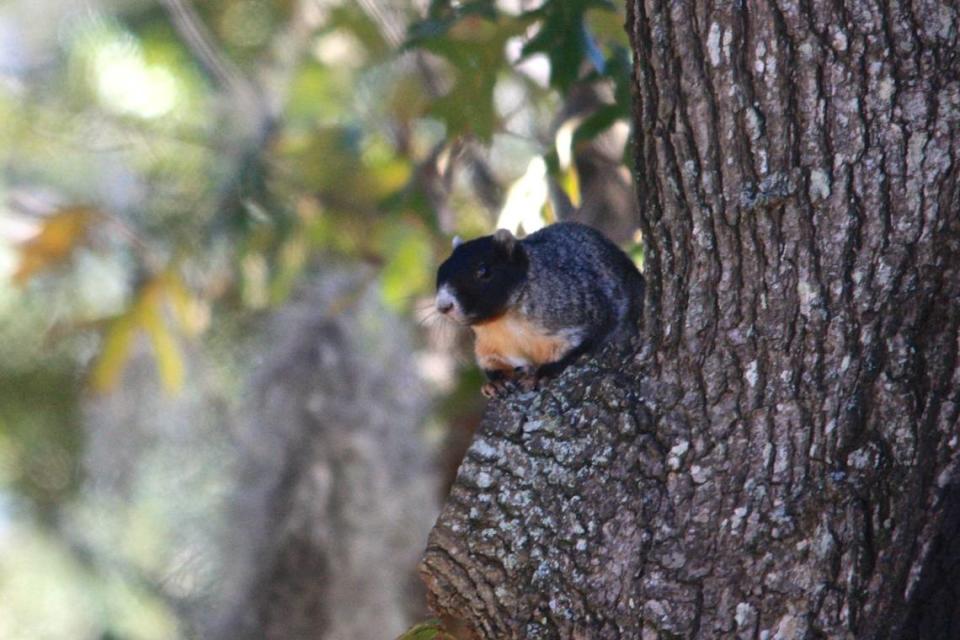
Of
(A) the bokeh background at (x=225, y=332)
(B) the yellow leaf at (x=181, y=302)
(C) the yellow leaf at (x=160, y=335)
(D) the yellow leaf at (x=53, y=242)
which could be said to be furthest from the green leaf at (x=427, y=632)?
(D) the yellow leaf at (x=53, y=242)

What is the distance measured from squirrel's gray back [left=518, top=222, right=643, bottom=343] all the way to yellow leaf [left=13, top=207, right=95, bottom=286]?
304 cm

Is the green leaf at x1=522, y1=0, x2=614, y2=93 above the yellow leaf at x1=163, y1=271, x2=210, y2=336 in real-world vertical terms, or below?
below

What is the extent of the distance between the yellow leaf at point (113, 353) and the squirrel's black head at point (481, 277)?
2.63m

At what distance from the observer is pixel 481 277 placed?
364cm

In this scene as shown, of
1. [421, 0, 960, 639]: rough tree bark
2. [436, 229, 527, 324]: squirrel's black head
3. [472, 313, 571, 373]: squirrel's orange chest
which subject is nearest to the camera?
[421, 0, 960, 639]: rough tree bark

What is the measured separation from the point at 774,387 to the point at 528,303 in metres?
1.22

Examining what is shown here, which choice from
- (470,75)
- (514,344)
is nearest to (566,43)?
(470,75)

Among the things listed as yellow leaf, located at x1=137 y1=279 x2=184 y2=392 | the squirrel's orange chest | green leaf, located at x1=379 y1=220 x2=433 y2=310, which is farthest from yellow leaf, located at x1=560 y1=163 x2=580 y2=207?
yellow leaf, located at x1=137 y1=279 x2=184 y2=392

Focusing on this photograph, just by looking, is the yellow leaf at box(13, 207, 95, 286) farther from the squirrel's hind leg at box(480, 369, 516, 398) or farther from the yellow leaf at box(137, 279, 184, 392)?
the squirrel's hind leg at box(480, 369, 516, 398)

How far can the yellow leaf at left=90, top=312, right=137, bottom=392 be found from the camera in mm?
5855

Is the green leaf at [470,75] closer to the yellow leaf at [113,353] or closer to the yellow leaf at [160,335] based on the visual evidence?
the yellow leaf at [160,335]

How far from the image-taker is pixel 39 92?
23.6ft

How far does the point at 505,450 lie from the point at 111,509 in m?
4.40

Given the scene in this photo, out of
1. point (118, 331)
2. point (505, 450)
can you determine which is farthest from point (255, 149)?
point (505, 450)
